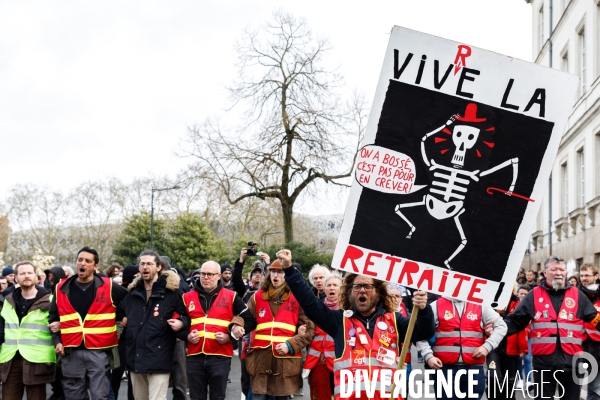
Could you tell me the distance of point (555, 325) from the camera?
9227 mm

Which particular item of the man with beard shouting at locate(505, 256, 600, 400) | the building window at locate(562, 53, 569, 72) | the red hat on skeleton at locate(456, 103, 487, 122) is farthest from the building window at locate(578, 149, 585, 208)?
the red hat on skeleton at locate(456, 103, 487, 122)

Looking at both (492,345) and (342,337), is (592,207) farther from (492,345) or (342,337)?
(342,337)

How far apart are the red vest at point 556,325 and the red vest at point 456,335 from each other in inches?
50.8

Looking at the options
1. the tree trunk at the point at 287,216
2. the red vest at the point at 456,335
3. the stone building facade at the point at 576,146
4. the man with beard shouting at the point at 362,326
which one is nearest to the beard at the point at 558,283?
the red vest at the point at 456,335

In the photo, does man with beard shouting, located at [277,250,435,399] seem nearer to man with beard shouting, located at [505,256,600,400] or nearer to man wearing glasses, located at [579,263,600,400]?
man with beard shouting, located at [505,256,600,400]

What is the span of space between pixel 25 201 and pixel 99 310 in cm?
6818

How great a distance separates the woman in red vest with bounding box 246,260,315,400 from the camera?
8.80 metres

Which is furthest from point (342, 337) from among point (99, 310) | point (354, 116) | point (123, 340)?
point (354, 116)

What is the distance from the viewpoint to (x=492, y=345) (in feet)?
26.8

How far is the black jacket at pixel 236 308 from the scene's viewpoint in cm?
906

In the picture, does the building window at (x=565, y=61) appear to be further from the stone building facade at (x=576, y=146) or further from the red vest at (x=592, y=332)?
the red vest at (x=592, y=332)

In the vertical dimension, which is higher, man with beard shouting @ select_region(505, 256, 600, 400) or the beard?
the beard

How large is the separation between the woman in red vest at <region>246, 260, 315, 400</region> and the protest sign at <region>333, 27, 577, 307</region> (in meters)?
3.88

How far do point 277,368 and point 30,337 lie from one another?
294 cm
